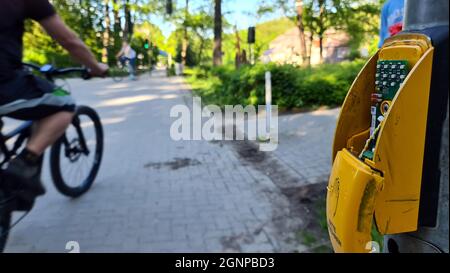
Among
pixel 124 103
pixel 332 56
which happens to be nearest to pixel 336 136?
pixel 124 103

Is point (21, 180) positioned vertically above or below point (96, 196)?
above

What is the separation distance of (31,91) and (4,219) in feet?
2.97

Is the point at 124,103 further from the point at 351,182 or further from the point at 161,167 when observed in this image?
the point at 351,182

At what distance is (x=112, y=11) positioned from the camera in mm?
25250

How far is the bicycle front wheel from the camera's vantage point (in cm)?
378

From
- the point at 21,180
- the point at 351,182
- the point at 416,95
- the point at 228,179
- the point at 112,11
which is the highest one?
the point at 112,11

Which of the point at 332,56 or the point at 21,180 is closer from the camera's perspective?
the point at 21,180

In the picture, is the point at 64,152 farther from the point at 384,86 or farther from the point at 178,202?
the point at 384,86

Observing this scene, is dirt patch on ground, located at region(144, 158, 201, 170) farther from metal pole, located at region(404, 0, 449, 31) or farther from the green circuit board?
metal pole, located at region(404, 0, 449, 31)

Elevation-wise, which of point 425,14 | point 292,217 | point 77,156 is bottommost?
point 292,217

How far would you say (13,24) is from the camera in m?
2.57

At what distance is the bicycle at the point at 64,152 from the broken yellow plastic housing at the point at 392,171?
→ 2.44 metres

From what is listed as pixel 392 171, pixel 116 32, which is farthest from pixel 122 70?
pixel 392 171

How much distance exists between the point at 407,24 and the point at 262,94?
26.6 feet
